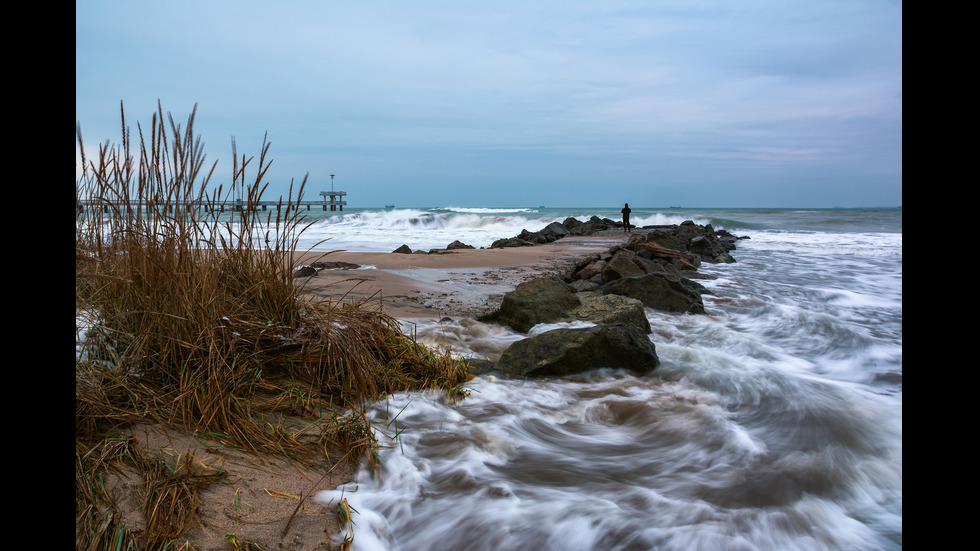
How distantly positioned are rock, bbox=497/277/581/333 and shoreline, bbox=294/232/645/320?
1.48ft

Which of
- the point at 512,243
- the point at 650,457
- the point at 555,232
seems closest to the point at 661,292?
the point at 650,457

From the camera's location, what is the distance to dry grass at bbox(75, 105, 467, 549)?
6.04 feet

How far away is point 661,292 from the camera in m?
6.63

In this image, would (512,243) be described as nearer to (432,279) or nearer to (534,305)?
(432,279)

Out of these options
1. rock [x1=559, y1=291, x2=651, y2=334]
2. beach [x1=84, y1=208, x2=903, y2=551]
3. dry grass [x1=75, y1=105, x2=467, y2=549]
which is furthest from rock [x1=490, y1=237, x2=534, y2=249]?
dry grass [x1=75, y1=105, x2=467, y2=549]

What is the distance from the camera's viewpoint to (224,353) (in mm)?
2523

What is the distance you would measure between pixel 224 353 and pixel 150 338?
0.30m

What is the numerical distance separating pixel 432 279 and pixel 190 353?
19.7 feet

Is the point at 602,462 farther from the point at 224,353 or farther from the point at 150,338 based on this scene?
the point at 150,338

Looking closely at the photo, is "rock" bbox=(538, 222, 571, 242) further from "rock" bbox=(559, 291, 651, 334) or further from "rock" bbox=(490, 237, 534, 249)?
"rock" bbox=(559, 291, 651, 334)
